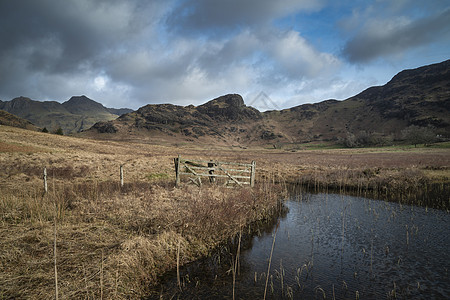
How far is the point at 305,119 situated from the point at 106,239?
16356 cm

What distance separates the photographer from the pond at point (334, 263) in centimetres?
559

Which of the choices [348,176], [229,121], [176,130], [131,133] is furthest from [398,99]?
[131,133]

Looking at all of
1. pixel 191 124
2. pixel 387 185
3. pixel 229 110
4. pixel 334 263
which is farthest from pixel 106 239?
pixel 229 110

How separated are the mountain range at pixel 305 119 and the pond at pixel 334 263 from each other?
9677 centimetres

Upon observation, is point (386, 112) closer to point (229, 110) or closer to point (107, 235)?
point (229, 110)

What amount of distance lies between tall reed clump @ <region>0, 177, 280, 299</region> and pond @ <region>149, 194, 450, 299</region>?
71 centimetres

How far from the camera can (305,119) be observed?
511ft

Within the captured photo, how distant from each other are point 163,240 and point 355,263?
6.29 m

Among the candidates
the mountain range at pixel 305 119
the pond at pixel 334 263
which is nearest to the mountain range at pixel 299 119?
the mountain range at pixel 305 119

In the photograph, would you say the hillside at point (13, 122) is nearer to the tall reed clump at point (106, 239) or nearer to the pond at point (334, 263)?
the tall reed clump at point (106, 239)

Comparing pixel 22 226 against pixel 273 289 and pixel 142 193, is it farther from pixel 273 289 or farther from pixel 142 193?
pixel 273 289

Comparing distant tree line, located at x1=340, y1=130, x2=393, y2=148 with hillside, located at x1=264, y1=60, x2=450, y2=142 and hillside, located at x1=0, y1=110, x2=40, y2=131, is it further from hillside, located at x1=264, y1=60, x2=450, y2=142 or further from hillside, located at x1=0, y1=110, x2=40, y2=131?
hillside, located at x1=0, y1=110, x2=40, y2=131

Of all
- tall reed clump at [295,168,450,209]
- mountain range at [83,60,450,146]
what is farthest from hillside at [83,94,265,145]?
tall reed clump at [295,168,450,209]

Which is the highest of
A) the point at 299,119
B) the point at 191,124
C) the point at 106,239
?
the point at 299,119
